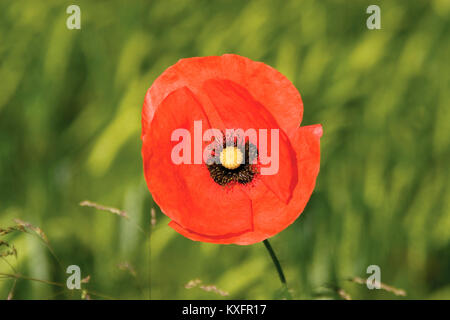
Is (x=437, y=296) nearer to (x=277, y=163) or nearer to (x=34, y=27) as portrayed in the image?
(x=277, y=163)

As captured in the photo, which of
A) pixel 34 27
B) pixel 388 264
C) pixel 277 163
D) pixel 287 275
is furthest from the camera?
pixel 34 27

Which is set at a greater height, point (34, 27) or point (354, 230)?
point (34, 27)

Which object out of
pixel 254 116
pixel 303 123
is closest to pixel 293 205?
pixel 254 116

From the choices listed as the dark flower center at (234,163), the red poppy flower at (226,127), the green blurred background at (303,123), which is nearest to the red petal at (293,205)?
the red poppy flower at (226,127)

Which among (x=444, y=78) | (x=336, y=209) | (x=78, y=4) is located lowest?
(x=336, y=209)

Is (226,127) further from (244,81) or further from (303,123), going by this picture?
(303,123)

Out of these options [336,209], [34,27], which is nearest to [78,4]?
[34,27]
